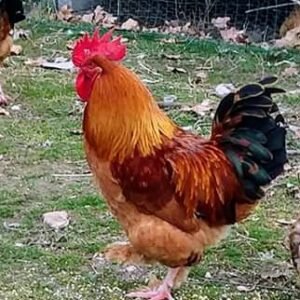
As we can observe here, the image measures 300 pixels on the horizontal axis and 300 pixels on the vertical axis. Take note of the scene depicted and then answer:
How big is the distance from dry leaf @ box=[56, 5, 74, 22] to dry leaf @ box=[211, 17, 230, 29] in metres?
1.41

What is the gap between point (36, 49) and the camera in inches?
325

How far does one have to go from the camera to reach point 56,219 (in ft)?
15.6

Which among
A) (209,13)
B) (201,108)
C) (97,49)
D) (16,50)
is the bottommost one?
(209,13)

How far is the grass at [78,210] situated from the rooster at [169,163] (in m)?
0.37

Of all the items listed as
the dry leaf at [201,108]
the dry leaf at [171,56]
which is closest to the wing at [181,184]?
the dry leaf at [201,108]

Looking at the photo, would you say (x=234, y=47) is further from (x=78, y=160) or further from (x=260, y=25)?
(x=78, y=160)

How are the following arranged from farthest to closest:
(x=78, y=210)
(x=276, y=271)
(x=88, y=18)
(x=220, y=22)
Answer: (x=88, y=18) < (x=220, y=22) < (x=78, y=210) < (x=276, y=271)

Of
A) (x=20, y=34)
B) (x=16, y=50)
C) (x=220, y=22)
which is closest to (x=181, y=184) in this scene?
(x=16, y=50)

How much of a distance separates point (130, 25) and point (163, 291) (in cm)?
556

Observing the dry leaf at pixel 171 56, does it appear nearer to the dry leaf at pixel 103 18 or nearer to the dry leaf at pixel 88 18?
the dry leaf at pixel 103 18

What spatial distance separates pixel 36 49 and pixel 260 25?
2.48 meters

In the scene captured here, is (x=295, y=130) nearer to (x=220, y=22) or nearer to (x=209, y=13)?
(x=220, y=22)

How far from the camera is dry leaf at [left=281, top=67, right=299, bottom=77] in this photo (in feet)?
25.0

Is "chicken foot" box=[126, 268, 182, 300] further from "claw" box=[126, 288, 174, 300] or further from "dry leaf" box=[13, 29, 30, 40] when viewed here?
"dry leaf" box=[13, 29, 30, 40]
